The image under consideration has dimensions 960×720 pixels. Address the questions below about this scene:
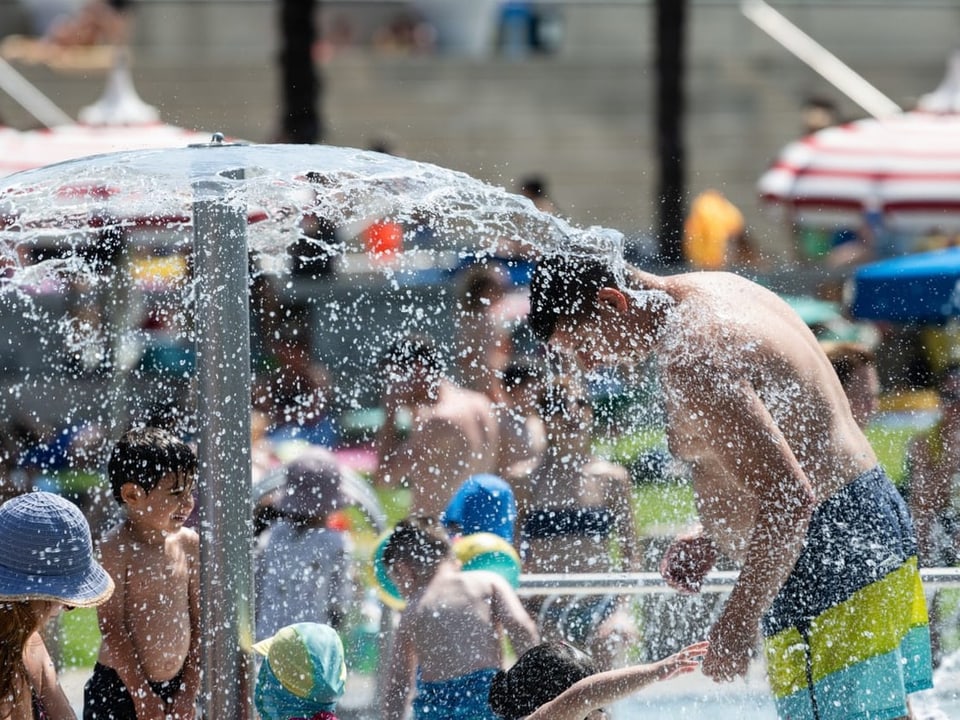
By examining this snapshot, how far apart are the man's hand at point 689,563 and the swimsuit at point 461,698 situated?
24.6 inches

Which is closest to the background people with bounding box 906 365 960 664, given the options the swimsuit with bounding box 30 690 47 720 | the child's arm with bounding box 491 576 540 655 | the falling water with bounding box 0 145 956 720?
the falling water with bounding box 0 145 956 720

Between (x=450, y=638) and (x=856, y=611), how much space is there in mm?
1203

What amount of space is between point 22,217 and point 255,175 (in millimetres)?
1687

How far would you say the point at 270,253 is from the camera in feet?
21.3

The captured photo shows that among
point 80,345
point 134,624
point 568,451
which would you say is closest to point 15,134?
point 80,345

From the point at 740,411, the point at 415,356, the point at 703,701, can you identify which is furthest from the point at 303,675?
the point at 415,356

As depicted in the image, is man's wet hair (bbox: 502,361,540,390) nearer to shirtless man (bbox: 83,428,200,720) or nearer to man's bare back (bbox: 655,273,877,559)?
shirtless man (bbox: 83,428,200,720)

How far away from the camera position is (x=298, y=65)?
41.0ft

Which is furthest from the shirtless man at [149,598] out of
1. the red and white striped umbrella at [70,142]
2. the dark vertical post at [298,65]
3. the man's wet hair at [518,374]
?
the dark vertical post at [298,65]

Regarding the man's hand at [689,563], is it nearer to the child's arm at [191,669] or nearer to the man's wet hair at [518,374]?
the child's arm at [191,669]

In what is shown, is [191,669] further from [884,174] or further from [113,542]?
[884,174]

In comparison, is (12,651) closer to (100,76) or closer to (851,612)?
(851,612)

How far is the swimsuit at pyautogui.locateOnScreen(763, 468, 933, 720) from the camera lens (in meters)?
3.60

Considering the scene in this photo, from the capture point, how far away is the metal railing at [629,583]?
4.27 m
